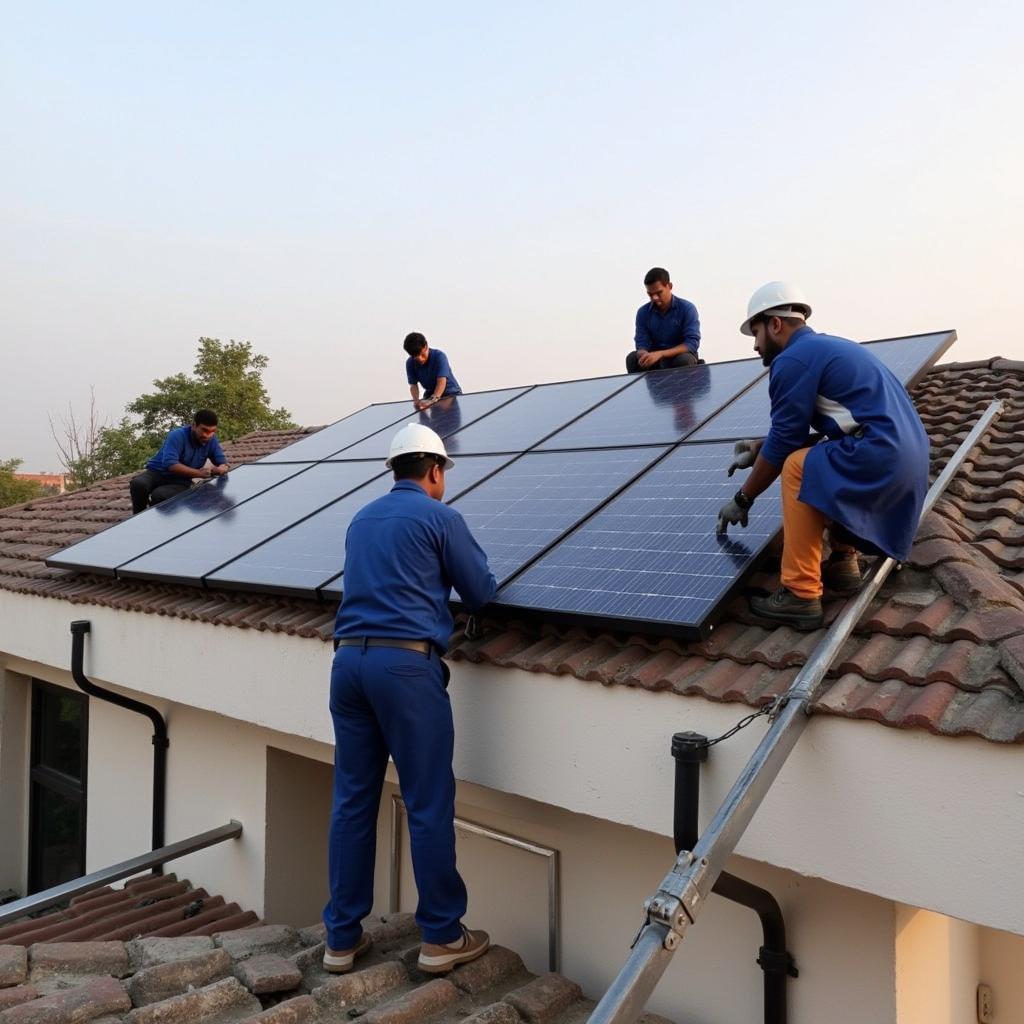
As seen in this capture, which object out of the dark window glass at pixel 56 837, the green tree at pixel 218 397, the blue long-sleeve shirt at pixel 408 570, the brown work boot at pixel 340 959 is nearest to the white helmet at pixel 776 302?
the blue long-sleeve shirt at pixel 408 570

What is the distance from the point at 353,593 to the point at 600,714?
4.23 ft

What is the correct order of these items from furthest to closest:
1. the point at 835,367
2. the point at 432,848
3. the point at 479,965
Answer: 1. the point at 479,965
2. the point at 432,848
3. the point at 835,367

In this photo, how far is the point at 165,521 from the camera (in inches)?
344

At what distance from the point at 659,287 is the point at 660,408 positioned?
9.18 feet

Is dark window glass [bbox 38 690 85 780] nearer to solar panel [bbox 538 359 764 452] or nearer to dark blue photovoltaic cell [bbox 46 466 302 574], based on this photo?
dark blue photovoltaic cell [bbox 46 466 302 574]

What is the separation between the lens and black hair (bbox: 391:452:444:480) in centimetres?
477

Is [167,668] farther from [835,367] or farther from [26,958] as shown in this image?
[835,367]

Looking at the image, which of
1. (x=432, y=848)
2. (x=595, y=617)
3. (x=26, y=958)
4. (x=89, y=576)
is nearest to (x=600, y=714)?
(x=595, y=617)

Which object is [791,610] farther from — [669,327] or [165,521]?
[165,521]

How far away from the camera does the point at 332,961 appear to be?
438cm

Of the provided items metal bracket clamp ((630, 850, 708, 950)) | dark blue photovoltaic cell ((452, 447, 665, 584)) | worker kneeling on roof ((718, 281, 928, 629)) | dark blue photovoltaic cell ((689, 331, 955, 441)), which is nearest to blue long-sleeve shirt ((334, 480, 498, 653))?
dark blue photovoltaic cell ((452, 447, 665, 584))

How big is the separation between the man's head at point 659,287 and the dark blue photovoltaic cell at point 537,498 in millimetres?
3480

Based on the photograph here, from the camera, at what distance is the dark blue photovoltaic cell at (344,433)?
929 centimetres

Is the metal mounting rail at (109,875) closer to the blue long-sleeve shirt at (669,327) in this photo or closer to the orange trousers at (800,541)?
the orange trousers at (800,541)
